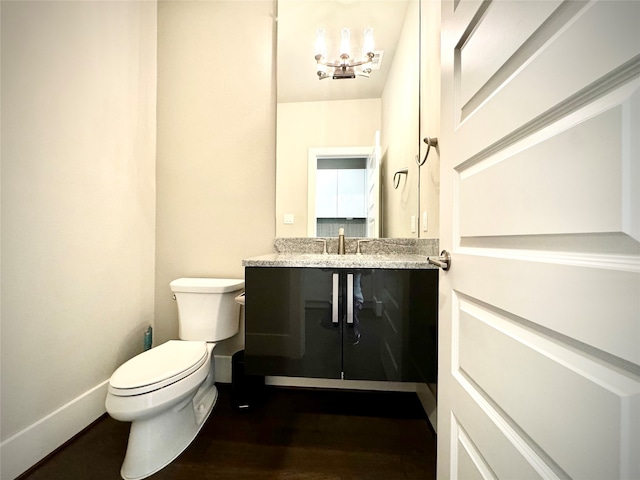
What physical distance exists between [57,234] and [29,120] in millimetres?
524

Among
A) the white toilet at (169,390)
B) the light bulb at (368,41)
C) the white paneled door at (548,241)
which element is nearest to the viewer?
the white paneled door at (548,241)

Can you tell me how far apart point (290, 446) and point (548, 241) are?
1.39 metres

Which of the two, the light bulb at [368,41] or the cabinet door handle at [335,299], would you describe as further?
the light bulb at [368,41]

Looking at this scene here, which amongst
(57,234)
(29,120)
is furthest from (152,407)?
(29,120)

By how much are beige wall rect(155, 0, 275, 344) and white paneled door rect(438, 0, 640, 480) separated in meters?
1.34

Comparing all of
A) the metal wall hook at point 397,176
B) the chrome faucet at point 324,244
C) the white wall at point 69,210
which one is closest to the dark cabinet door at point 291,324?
the chrome faucet at point 324,244

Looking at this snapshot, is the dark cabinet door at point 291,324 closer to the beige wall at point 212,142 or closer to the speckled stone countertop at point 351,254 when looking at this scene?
the speckled stone countertop at point 351,254

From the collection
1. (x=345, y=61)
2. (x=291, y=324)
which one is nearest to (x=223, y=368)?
(x=291, y=324)

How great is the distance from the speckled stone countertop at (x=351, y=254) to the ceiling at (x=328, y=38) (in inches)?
39.9

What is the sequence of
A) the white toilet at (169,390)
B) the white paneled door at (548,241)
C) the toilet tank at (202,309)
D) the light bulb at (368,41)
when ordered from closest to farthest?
the white paneled door at (548,241) → the white toilet at (169,390) → the toilet tank at (202,309) → the light bulb at (368,41)

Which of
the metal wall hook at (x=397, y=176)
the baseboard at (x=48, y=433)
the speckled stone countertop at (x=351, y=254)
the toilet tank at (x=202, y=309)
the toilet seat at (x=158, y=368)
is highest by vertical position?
the metal wall hook at (x=397, y=176)

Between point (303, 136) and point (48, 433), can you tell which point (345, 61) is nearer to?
point (303, 136)

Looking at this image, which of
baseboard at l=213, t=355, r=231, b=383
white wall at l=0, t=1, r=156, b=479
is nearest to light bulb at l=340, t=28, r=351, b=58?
white wall at l=0, t=1, r=156, b=479

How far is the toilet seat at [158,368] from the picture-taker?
983 mm
